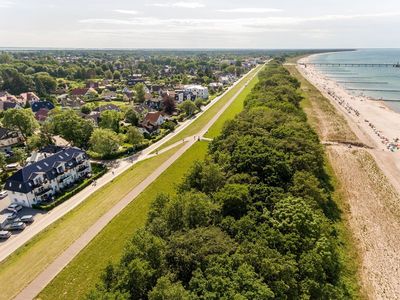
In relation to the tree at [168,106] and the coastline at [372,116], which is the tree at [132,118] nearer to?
the tree at [168,106]

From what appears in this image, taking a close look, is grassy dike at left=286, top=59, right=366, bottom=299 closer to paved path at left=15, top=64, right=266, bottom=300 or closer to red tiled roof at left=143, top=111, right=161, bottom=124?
paved path at left=15, top=64, right=266, bottom=300

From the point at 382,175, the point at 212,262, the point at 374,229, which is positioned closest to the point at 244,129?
the point at 374,229

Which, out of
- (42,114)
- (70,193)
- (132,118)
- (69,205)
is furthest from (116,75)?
(69,205)

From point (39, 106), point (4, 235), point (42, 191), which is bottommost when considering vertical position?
point (4, 235)

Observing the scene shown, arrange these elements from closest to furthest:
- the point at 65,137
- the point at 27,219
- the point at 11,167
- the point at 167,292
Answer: the point at 167,292 → the point at 27,219 → the point at 11,167 → the point at 65,137

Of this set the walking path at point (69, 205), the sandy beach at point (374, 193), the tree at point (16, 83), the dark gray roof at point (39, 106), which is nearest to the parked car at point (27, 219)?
the walking path at point (69, 205)

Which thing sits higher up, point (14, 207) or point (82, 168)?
point (82, 168)

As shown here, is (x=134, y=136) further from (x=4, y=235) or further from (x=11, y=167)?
(x=4, y=235)

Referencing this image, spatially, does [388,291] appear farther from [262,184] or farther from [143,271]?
[143,271]

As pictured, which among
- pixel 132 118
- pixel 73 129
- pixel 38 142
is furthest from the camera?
pixel 132 118
